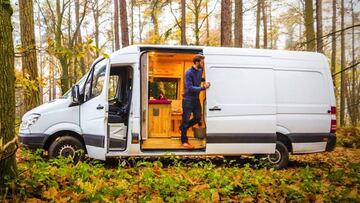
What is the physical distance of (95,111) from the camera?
783 centimetres

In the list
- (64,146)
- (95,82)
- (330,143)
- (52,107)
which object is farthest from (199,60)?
(330,143)

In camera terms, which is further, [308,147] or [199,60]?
[308,147]

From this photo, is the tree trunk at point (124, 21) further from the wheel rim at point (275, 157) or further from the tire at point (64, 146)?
the wheel rim at point (275, 157)

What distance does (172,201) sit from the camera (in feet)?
14.7

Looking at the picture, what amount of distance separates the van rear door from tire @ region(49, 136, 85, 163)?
2.78 m

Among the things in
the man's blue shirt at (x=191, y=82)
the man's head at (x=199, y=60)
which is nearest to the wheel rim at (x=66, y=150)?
the man's blue shirt at (x=191, y=82)

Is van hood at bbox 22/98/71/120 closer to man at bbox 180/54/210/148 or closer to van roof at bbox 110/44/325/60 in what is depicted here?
van roof at bbox 110/44/325/60

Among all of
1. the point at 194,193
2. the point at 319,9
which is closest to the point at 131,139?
the point at 194,193

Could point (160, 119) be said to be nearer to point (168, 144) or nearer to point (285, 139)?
point (168, 144)

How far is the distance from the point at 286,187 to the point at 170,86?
7868mm

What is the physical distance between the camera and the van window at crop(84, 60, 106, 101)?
26.3 feet

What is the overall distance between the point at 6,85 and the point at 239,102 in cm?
534

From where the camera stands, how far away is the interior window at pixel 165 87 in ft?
39.7

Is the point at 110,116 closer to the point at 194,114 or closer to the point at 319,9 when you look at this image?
the point at 194,114
